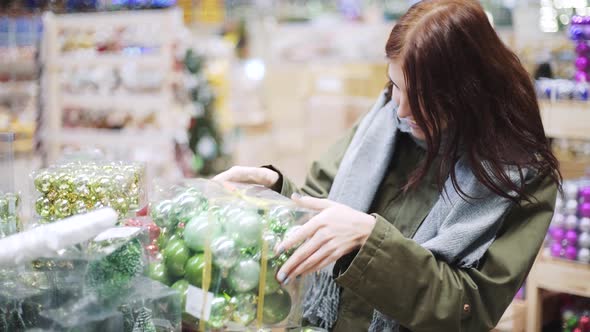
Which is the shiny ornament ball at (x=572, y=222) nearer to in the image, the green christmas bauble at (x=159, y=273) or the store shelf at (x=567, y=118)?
the store shelf at (x=567, y=118)

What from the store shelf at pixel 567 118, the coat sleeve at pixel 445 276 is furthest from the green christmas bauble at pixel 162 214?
the store shelf at pixel 567 118

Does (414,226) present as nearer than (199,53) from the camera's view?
Yes

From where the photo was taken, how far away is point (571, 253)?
82.6 inches

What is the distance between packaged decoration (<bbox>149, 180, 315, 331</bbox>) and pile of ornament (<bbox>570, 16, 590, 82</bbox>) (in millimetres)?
1413

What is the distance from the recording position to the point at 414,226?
1557 mm

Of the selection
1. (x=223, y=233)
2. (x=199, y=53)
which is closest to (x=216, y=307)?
(x=223, y=233)

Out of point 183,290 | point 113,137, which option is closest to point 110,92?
point 113,137

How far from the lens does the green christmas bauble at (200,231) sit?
120cm

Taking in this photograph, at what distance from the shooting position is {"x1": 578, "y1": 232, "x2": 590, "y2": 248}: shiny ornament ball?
81.2 inches

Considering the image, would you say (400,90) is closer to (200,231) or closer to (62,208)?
(200,231)

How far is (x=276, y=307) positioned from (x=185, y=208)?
0.26 meters

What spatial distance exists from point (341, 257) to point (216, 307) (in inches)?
10.2

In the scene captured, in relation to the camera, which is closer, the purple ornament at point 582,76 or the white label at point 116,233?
the white label at point 116,233

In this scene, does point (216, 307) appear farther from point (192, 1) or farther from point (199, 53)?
point (192, 1)
